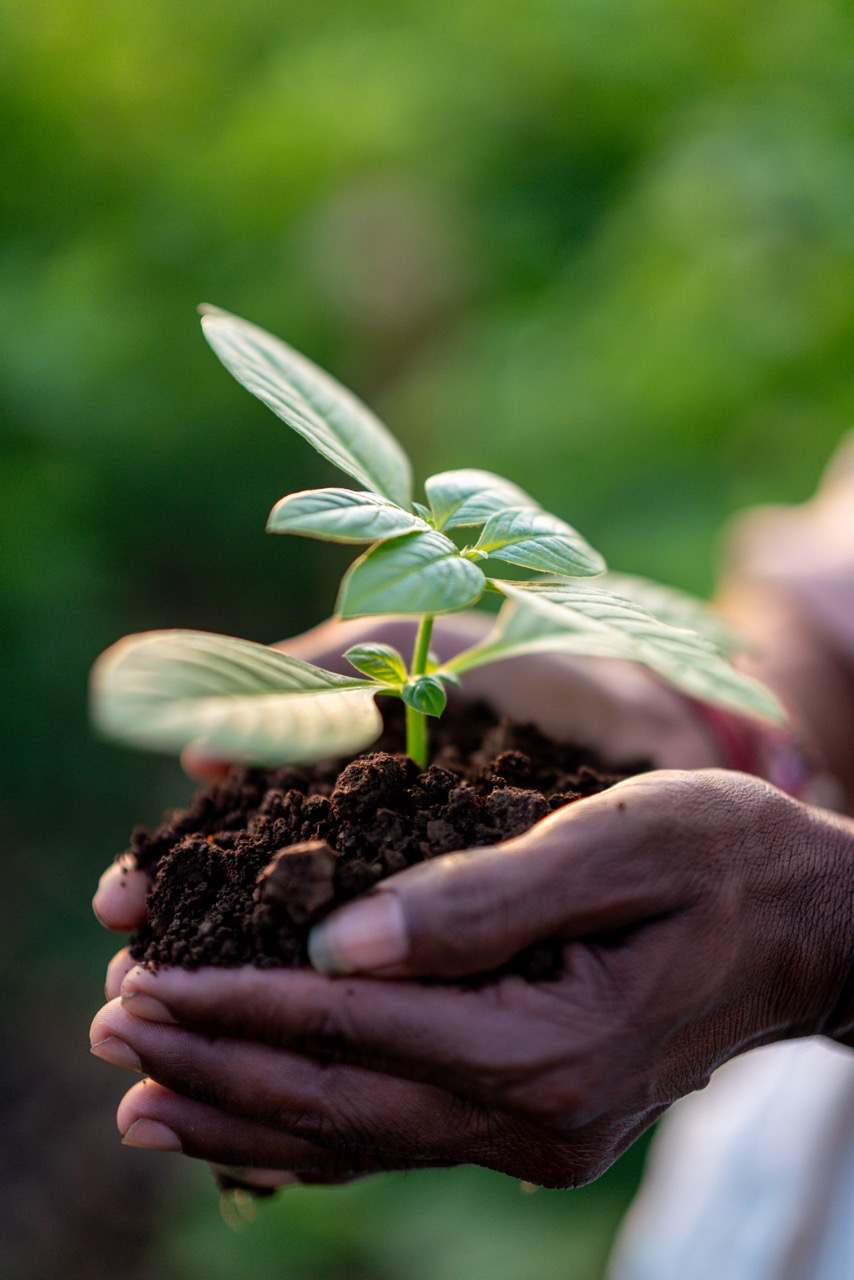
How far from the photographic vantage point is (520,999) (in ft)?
2.21

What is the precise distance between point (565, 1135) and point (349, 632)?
2.11 ft

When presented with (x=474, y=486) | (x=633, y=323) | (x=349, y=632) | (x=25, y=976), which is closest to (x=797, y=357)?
(x=633, y=323)

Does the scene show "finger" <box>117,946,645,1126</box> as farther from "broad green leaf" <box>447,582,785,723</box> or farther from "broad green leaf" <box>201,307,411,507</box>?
"broad green leaf" <box>201,307,411,507</box>

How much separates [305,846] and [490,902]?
144 mm

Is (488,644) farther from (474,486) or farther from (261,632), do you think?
(261,632)

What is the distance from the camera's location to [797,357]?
8.50 ft

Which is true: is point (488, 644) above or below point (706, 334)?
below

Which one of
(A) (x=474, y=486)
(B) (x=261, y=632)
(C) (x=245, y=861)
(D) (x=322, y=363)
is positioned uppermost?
(D) (x=322, y=363)

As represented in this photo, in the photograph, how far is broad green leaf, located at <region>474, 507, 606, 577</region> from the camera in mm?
722

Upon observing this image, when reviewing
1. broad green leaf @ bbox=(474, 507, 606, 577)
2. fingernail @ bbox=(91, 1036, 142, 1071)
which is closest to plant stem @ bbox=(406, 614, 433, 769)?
broad green leaf @ bbox=(474, 507, 606, 577)

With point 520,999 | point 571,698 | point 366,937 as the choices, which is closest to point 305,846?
point 366,937

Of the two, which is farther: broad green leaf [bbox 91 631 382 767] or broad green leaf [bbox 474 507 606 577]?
broad green leaf [bbox 474 507 606 577]

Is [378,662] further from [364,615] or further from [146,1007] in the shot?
[146,1007]

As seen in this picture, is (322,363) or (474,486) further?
(322,363)
